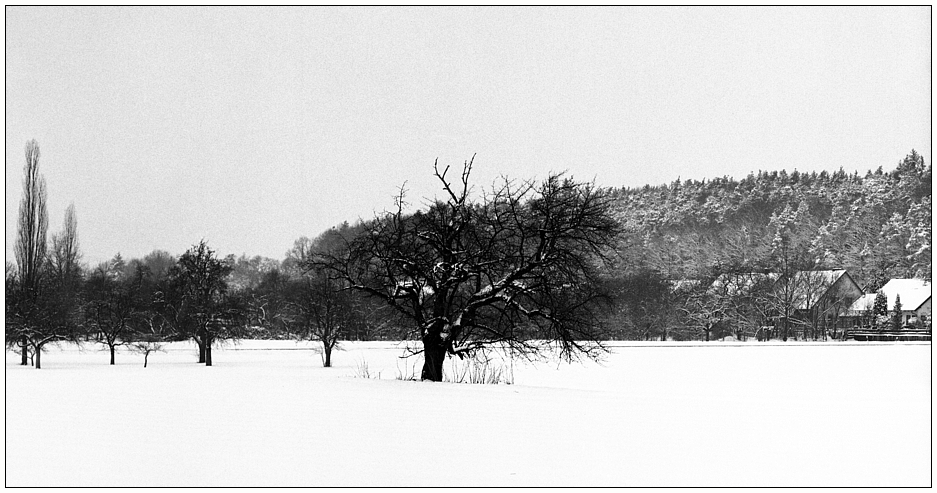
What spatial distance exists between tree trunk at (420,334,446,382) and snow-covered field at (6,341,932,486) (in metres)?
2.05

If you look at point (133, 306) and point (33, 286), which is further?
point (133, 306)

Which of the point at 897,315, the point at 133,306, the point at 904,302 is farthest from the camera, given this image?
the point at 904,302

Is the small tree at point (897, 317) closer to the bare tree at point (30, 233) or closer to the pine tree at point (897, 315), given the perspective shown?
the pine tree at point (897, 315)

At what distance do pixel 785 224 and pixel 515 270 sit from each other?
100.0m

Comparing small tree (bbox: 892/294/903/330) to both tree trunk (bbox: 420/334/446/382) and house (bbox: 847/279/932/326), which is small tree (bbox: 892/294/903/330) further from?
tree trunk (bbox: 420/334/446/382)

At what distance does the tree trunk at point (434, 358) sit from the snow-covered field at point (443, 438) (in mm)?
2053

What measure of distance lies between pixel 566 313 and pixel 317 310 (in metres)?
29.8

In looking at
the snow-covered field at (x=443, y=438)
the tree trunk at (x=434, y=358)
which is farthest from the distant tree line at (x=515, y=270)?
the snow-covered field at (x=443, y=438)

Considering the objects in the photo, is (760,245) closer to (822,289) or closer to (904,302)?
(822,289)

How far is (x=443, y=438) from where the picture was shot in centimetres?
1235

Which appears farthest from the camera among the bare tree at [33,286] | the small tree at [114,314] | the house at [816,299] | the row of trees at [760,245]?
the row of trees at [760,245]

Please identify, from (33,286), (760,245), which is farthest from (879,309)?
(33,286)

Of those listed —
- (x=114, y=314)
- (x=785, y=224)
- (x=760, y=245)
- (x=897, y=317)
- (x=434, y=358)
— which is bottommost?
(x=897, y=317)

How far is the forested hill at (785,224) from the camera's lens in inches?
3752
